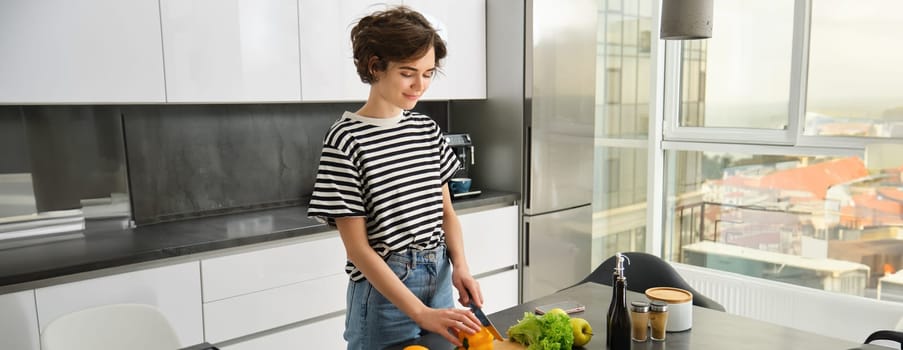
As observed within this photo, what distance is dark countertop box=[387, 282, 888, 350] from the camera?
150 centimetres

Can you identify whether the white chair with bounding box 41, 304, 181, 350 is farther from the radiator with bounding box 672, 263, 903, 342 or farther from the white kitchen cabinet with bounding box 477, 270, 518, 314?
the radiator with bounding box 672, 263, 903, 342

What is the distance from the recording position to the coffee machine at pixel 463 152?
3.18m

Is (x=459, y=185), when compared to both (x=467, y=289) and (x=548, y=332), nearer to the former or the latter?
(x=467, y=289)

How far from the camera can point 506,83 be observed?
334cm

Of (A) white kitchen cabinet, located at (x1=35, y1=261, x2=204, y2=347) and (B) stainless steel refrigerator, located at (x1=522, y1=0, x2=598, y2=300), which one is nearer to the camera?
(A) white kitchen cabinet, located at (x1=35, y1=261, x2=204, y2=347)

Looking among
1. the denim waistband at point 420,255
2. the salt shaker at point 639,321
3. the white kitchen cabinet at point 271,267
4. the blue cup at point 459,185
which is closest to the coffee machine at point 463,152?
the blue cup at point 459,185

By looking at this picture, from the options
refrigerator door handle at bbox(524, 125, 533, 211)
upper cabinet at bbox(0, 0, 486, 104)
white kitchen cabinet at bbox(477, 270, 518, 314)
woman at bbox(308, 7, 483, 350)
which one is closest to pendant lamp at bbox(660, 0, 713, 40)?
woman at bbox(308, 7, 483, 350)

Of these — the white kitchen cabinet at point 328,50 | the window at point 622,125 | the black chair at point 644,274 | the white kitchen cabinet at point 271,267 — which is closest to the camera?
the white kitchen cabinet at point 271,267

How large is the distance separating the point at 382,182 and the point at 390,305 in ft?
0.93

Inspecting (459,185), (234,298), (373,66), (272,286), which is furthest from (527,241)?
(373,66)

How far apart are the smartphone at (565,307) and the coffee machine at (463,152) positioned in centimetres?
136

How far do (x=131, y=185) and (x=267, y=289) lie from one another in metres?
0.72

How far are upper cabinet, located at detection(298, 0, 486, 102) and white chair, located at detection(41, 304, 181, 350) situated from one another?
1.20m

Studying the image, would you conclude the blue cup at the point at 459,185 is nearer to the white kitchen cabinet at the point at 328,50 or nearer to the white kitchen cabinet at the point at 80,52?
the white kitchen cabinet at the point at 328,50
